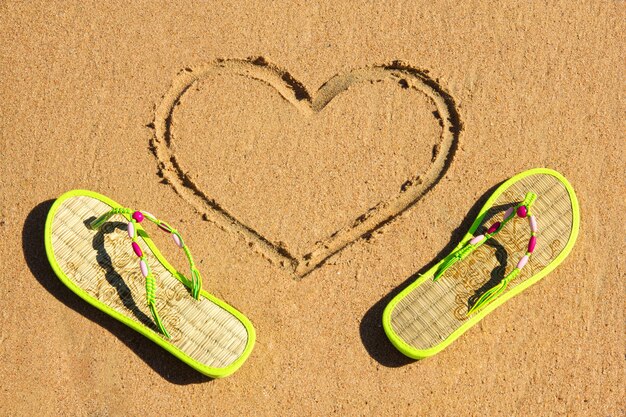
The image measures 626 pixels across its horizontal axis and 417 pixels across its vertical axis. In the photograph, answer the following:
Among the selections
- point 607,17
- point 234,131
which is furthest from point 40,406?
point 607,17

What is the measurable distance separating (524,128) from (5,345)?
226 cm

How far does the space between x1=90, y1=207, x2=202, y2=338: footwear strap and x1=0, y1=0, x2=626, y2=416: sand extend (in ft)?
0.41

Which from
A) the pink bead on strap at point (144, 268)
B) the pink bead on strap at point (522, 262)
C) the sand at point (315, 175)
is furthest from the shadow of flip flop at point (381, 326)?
the pink bead on strap at point (144, 268)

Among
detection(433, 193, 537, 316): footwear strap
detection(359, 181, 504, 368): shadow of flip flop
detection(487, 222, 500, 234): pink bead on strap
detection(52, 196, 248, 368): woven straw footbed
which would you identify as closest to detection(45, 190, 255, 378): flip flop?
detection(52, 196, 248, 368): woven straw footbed

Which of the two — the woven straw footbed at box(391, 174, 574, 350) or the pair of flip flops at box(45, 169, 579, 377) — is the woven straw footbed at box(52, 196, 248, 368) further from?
the woven straw footbed at box(391, 174, 574, 350)

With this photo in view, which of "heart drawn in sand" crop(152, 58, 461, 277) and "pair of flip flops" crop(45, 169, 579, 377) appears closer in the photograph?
"pair of flip flops" crop(45, 169, 579, 377)

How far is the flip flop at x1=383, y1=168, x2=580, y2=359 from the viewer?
254 centimetres

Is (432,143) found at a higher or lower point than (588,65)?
lower

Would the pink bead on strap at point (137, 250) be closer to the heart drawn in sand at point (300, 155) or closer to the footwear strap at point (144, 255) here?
the footwear strap at point (144, 255)

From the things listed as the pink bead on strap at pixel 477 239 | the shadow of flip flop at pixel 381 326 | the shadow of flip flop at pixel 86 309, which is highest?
the pink bead on strap at pixel 477 239

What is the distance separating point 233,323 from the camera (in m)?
2.56

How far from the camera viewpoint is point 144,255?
2.60 metres

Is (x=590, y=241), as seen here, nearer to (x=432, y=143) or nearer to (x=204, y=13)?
(x=432, y=143)

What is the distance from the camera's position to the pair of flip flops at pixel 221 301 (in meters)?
2.53
